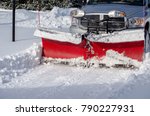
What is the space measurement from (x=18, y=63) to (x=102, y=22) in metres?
2.13

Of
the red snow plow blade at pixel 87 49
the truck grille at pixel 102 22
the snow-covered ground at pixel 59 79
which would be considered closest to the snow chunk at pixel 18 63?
the snow-covered ground at pixel 59 79

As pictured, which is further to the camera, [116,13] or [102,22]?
[102,22]

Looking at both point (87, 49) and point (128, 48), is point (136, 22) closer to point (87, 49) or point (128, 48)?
point (128, 48)

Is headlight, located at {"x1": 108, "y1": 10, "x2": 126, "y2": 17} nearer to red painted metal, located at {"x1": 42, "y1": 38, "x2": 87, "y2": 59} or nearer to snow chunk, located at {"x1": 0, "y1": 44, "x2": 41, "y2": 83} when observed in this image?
red painted metal, located at {"x1": 42, "y1": 38, "x2": 87, "y2": 59}

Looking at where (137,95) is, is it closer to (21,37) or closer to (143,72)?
(143,72)

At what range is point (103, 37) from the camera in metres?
8.34

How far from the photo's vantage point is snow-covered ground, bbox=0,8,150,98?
22.0 feet

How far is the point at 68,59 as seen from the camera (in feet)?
29.4

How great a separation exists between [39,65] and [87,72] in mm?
1300

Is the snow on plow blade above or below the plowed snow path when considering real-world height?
above

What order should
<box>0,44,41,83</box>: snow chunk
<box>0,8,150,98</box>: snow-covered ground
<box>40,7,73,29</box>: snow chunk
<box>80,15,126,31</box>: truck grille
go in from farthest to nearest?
Answer: <box>40,7,73,29</box>: snow chunk → <box>80,15,126,31</box>: truck grille → <box>0,44,41,83</box>: snow chunk → <box>0,8,150,98</box>: snow-covered ground

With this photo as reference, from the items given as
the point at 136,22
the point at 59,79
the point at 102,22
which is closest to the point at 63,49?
the point at 102,22

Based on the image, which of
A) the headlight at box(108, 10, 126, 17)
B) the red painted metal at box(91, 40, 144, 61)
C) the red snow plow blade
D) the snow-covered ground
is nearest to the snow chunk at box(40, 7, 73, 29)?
the snow-covered ground

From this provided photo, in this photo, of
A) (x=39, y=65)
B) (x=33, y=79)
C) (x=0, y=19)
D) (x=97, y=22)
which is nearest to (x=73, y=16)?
(x=97, y=22)
